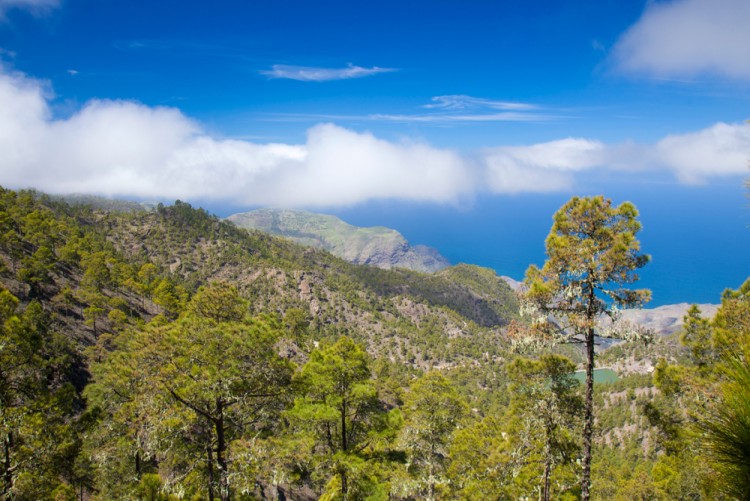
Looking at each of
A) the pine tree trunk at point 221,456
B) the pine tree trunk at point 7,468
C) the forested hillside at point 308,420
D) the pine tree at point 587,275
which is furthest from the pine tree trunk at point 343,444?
the pine tree trunk at point 7,468

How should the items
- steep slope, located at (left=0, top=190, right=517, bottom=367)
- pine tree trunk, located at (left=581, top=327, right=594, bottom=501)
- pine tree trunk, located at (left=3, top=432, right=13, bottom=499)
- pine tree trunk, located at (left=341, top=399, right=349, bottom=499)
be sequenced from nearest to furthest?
pine tree trunk, located at (left=3, top=432, right=13, bottom=499), pine tree trunk, located at (left=581, top=327, right=594, bottom=501), pine tree trunk, located at (left=341, top=399, right=349, bottom=499), steep slope, located at (left=0, top=190, right=517, bottom=367)

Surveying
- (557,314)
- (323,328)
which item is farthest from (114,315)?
(323,328)

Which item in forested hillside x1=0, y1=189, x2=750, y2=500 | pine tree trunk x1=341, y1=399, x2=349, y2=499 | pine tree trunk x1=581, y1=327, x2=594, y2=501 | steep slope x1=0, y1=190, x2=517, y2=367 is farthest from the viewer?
steep slope x1=0, y1=190, x2=517, y2=367

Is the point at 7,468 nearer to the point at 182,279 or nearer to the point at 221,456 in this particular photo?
the point at 221,456

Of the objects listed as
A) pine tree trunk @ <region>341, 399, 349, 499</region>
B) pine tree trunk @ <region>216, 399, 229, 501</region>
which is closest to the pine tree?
pine tree trunk @ <region>341, 399, 349, 499</region>

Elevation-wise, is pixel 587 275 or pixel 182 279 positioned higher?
pixel 587 275

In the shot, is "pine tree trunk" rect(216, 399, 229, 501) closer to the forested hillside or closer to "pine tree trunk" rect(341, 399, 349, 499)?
the forested hillside

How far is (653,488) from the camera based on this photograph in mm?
22844

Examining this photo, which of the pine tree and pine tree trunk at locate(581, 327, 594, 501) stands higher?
the pine tree

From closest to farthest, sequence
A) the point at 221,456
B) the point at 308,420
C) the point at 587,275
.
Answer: the point at 587,275 < the point at 221,456 < the point at 308,420

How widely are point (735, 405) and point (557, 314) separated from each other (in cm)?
786

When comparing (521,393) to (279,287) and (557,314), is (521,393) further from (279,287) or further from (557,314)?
(279,287)

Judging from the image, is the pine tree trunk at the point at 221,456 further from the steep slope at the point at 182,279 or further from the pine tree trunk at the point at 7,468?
the steep slope at the point at 182,279

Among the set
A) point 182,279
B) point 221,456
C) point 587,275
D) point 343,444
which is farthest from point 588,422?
point 182,279
